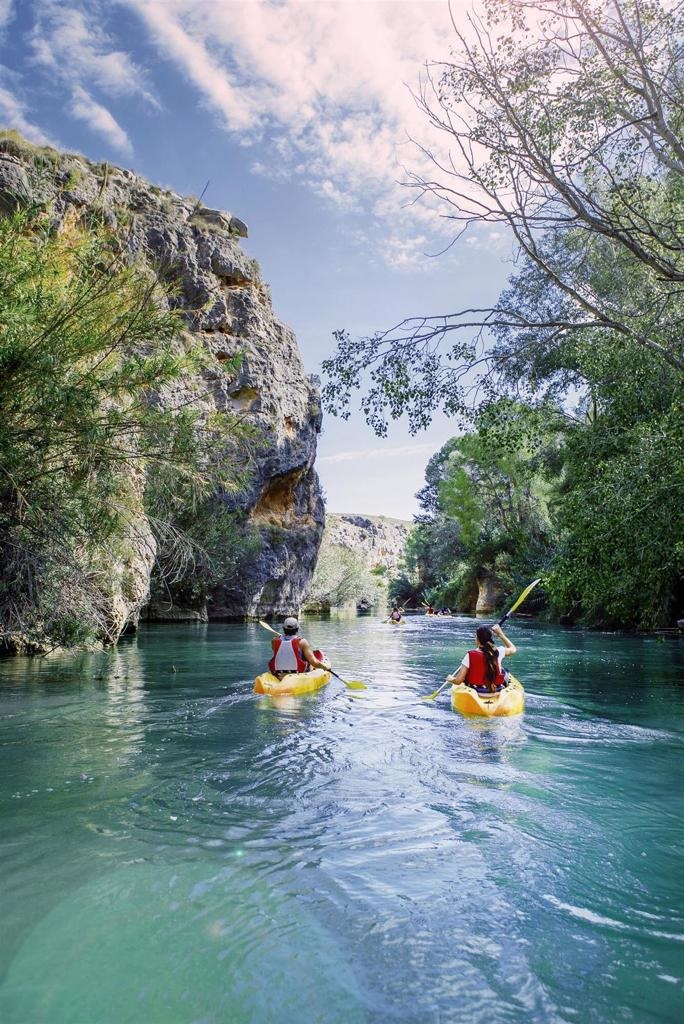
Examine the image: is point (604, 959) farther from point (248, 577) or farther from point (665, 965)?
point (248, 577)

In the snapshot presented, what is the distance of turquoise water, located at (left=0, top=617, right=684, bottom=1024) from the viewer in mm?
2717

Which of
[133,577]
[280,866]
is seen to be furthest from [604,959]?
[133,577]

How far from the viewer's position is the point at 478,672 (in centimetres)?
862

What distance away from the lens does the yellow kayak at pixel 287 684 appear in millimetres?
9586

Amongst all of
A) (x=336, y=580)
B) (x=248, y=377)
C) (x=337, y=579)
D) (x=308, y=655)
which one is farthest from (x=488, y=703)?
(x=337, y=579)

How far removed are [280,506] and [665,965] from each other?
32490mm

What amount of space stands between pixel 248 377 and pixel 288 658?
21888 millimetres

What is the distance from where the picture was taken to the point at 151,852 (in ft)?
13.2

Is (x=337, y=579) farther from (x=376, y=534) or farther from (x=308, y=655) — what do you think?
(x=376, y=534)

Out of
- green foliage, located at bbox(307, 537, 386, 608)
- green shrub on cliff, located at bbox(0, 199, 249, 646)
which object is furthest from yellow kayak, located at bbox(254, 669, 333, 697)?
green foliage, located at bbox(307, 537, 386, 608)

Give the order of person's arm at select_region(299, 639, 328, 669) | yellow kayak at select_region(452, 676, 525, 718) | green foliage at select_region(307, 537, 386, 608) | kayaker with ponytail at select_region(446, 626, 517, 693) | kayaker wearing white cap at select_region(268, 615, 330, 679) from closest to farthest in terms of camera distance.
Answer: yellow kayak at select_region(452, 676, 525, 718), kayaker with ponytail at select_region(446, 626, 517, 693), kayaker wearing white cap at select_region(268, 615, 330, 679), person's arm at select_region(299, 639, 328, 669), green foliage at select_region(307, 537, 386, 608)

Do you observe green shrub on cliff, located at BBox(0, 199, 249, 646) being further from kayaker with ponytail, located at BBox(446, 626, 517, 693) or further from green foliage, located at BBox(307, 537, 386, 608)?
green foliage, located at BBox(307, 537, 386, 608)

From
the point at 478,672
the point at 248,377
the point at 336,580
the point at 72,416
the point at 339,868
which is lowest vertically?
the point at 339,868

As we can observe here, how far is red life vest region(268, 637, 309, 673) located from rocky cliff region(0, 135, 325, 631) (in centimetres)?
1346
